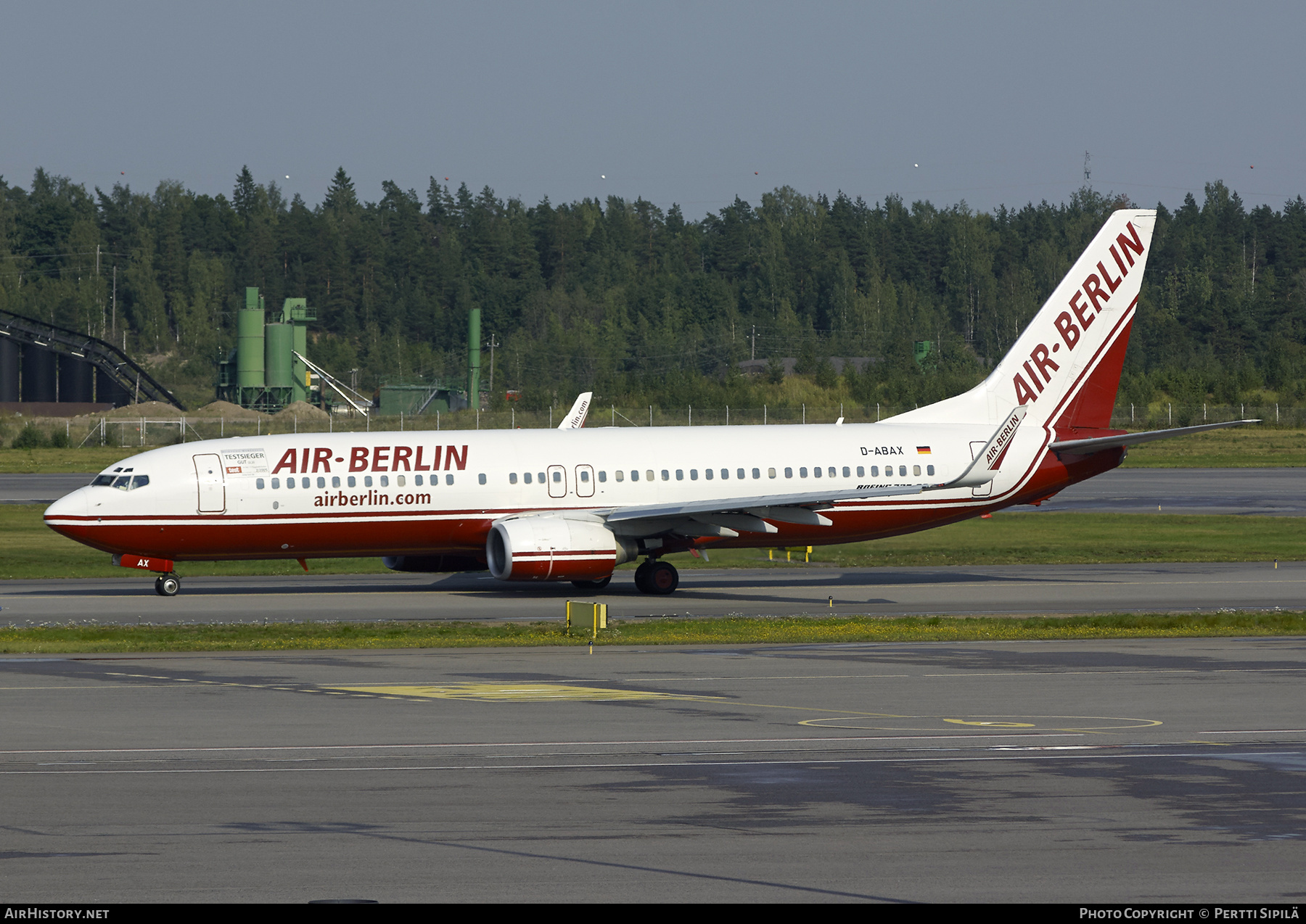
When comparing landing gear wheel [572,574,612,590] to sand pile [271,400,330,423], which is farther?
sand pile [271,400,330,423]

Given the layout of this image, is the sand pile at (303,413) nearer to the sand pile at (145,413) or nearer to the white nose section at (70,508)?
the sand pile at (145,413)

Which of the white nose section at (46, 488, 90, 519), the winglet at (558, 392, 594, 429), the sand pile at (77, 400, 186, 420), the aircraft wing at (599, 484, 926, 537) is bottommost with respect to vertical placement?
the aircraft wing at (599, 484, 926, 537)

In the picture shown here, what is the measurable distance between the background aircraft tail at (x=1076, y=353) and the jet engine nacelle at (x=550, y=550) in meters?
10.8

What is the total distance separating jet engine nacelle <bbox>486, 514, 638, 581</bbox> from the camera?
35406mm

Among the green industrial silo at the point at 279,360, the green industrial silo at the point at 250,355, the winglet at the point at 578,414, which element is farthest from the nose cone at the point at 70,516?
the green industrial silo at the point at 250,355

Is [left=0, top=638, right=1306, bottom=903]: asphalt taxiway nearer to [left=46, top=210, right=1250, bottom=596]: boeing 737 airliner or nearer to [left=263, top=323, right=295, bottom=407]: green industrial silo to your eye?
[left=46, top=210, right=1250, bottom=596]: boeing 737 airliner

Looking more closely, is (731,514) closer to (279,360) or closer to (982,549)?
(982,549)

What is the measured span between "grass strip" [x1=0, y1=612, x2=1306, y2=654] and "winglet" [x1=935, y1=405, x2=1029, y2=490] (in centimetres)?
725

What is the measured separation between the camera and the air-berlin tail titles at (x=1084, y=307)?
1699 inches

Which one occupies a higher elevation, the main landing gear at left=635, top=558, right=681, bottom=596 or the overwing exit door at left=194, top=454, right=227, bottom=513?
the overwing exit door at left=194, top=454, right=227, bottom=513

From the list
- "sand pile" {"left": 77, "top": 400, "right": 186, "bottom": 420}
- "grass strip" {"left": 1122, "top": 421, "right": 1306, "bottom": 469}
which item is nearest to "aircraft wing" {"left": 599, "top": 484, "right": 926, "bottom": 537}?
"grass strip" {"left": 1122, "top": 421, "right": 1306, "bottom": 469}

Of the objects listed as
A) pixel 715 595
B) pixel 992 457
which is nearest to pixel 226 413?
pixel 715 595
